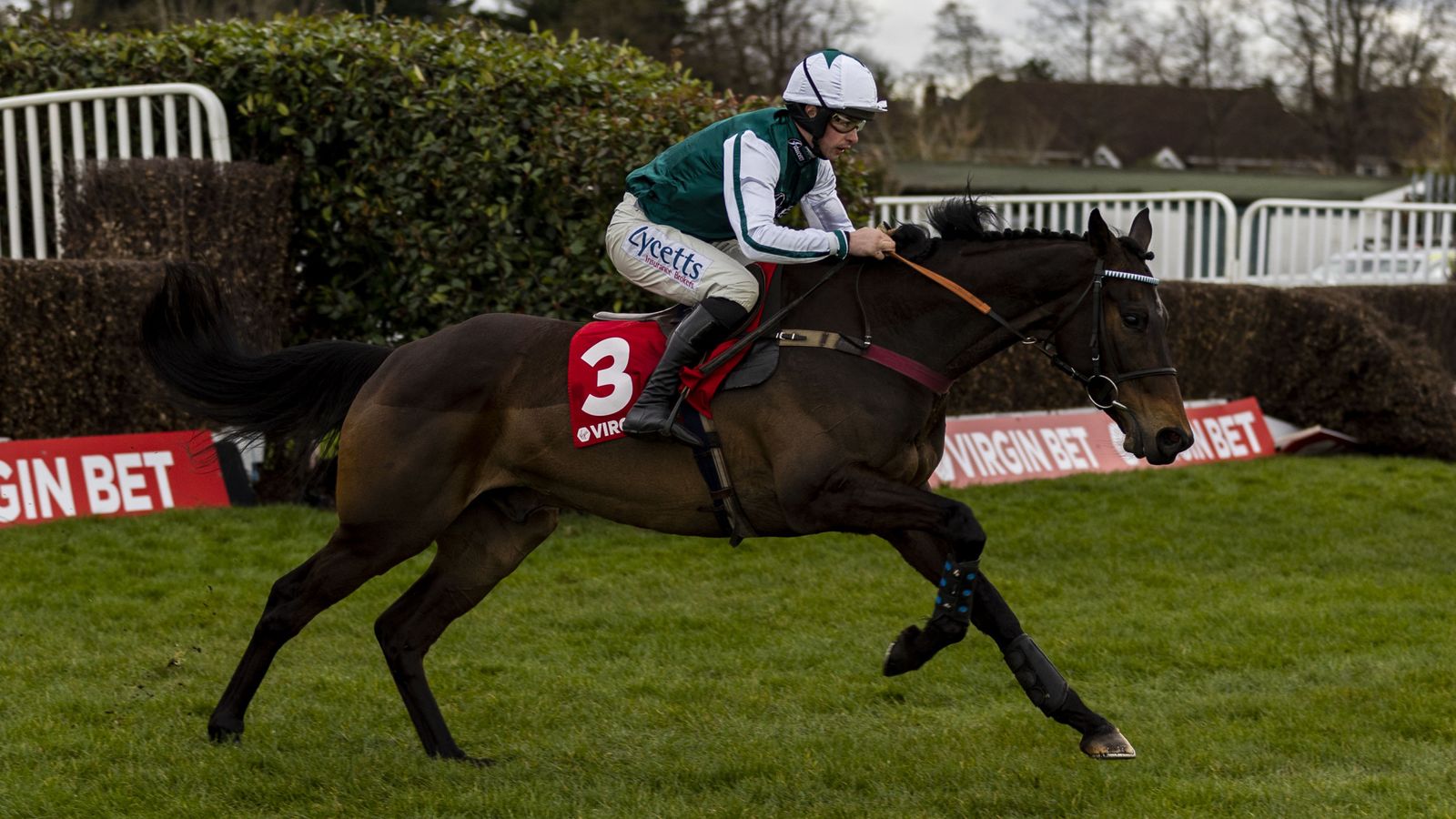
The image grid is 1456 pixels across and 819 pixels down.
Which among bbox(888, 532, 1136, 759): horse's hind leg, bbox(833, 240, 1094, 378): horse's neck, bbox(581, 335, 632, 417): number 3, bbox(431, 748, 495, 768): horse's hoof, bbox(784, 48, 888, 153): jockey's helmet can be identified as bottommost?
bbox(431, 748, 495, 768): horse's hoof

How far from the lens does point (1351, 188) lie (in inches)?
1305

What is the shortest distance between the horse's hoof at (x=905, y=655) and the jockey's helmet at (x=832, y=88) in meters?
1.61

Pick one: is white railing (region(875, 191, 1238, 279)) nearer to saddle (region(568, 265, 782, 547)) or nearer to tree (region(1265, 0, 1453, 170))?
saddle (region(568, 265, 782, 547))

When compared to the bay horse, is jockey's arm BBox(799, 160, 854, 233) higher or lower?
higher

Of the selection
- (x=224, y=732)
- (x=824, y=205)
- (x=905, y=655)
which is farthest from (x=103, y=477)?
(x=905, y=655)

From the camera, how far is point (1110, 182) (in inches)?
1166

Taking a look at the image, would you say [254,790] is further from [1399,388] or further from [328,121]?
[1399,388]

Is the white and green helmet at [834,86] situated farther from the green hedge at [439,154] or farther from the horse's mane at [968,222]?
the green hedge at [439,154]

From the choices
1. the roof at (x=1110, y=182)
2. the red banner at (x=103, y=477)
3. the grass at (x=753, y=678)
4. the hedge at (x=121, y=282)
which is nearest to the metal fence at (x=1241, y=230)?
the grass at (x=753, y=678)

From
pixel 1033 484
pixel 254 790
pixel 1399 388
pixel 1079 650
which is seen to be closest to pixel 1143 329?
pixel 1079 650

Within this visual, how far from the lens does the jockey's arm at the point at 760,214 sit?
4613 mm

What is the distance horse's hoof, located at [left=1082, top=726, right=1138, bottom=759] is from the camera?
444 centimetres

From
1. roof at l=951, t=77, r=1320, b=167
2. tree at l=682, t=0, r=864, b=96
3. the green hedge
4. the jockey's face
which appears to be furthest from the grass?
roof at l=951, t=77, r=1320, b=167

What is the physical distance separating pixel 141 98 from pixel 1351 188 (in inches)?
1179
